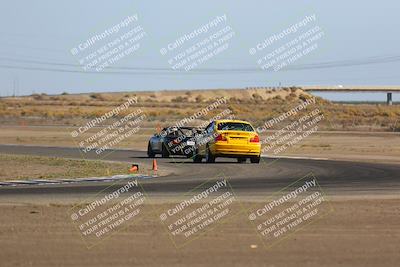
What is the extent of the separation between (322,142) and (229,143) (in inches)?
914

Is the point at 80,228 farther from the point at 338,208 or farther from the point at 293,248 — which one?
the point at 338,208

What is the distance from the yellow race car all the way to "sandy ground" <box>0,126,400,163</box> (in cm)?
647

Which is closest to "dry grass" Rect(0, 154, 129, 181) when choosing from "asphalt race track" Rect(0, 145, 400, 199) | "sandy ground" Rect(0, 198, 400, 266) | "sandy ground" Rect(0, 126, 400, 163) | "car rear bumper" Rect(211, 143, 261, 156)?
"asphalt race track" Rect(0, 145, 400, 199)

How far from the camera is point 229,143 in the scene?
3089cm

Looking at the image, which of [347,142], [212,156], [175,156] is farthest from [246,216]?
[347,142]

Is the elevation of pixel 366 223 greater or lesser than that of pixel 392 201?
greater

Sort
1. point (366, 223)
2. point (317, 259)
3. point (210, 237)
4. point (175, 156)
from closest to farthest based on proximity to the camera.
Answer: point (317, 259) < point (210, 237) < point (366, 223) < point (175, 156)

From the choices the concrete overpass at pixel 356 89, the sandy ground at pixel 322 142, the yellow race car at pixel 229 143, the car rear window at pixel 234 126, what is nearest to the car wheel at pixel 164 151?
the yellow race car at pixel 229 143

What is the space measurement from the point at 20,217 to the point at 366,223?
5.08 meters

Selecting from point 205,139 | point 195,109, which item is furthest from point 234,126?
point 195,109

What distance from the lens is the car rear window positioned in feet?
104

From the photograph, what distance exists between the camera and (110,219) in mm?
13977

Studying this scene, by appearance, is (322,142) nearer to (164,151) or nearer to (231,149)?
(164,151)

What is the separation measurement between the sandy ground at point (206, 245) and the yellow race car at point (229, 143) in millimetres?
16223
